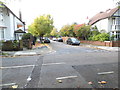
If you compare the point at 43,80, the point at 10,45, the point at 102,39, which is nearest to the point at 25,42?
the point at 10,45

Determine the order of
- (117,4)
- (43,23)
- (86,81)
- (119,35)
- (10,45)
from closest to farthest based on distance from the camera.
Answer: (86,81) < (117,4) < (10,45) < (119,35) < (43,23)

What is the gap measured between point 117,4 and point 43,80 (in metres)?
5.81

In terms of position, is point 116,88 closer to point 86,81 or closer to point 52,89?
point 86,81

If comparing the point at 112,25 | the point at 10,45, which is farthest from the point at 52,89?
the point at 112,25

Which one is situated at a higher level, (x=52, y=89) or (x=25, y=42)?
(x=25, y=42)

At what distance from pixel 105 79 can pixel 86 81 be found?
860 millimetres

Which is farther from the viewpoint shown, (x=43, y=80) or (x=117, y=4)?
(x=117, y=4)

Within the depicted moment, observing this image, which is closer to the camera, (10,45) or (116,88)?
(116,88)

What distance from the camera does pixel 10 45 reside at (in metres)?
12.9

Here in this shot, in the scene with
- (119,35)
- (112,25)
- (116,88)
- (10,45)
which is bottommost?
(116,88)

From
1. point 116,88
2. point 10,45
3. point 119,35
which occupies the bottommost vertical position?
point 116,88

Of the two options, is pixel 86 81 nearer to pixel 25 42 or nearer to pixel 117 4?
pixel 117 4

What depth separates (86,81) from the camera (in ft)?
13.3

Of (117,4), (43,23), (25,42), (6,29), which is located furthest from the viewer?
(43,23)
